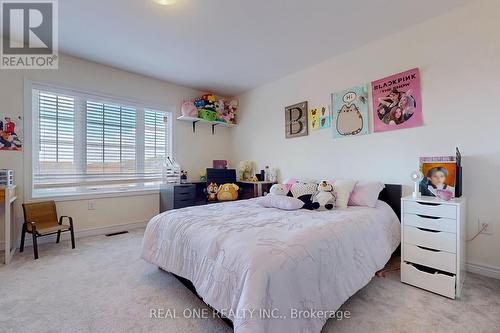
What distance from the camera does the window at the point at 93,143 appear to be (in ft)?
10.3

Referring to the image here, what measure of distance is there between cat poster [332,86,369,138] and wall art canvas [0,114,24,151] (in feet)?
13.4

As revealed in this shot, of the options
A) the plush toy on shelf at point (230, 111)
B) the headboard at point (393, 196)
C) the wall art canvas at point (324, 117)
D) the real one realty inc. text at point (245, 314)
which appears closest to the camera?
the real one realty inc. text at point (245, 314)

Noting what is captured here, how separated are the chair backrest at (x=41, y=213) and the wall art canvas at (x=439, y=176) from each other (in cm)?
425

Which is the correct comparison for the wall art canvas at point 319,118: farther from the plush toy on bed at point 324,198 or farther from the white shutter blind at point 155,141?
the white shutter blind at point 155,141

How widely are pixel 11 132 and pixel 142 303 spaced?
2814 mm

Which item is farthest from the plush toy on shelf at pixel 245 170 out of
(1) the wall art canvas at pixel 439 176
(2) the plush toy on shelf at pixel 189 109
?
(1) the wall art canvas at pixel 439 176

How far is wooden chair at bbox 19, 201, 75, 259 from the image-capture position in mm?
2666

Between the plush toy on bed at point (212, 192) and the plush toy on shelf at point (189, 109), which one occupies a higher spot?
the plush toy on shelf at point (189, 109)

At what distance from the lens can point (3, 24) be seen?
256cm

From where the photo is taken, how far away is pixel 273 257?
4.13 feet

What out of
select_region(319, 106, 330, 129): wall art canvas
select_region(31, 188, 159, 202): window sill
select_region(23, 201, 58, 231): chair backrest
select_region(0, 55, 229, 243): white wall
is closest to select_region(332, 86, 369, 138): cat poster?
select_region(319, 106, 330, 129): wall art canvas

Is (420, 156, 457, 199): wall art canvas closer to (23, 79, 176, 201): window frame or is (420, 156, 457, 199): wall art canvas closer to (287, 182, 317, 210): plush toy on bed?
(287, 182, 317, 210): plush toy on bed

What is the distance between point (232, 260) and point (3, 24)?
11.8ft

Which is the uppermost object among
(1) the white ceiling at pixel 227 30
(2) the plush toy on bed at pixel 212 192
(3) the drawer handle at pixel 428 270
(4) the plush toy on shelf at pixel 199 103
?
(1) the white ceiling at pixel 227 30
